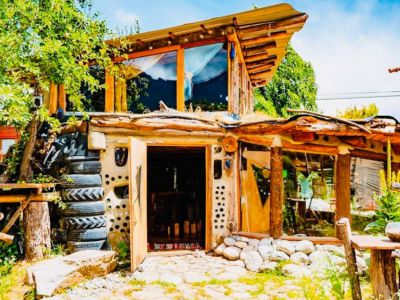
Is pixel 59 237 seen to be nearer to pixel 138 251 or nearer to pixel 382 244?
pixel 138 251

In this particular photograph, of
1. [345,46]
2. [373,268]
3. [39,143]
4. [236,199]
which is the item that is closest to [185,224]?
[236,199]

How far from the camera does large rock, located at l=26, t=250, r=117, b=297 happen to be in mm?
5305

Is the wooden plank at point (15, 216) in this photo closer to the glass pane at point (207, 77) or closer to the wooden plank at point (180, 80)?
the wooden plank at point (180, 80)

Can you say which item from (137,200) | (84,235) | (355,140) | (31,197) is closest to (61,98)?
(31,197)

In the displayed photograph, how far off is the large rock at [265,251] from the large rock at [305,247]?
491 mm

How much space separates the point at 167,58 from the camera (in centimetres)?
875

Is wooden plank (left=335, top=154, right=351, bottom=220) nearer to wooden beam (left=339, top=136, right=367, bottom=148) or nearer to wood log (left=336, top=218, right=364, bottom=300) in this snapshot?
wooden beam (left=339, top=136, right=367, bottom=148)

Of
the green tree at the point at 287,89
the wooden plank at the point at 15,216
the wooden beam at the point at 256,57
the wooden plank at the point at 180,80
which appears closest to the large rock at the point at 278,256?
the wooden plank at the point at 180,80

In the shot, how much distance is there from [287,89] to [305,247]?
14.4m

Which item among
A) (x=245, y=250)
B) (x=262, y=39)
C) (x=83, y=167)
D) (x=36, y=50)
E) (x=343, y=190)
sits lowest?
(x=245, y=250)

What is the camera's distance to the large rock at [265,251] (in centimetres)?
680

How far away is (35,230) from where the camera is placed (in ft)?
21.9

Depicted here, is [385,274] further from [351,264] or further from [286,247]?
[286,247]

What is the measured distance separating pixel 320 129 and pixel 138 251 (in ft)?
13.1
